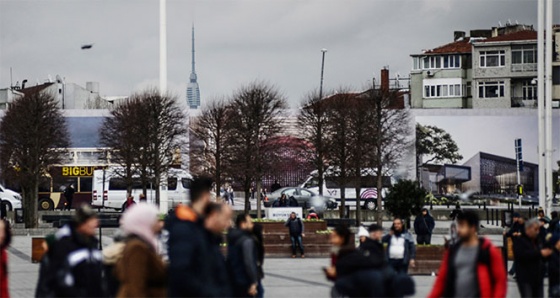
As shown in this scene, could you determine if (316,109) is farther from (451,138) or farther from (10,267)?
(10,267)

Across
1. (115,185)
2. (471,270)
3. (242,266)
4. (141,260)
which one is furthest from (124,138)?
(141,260)

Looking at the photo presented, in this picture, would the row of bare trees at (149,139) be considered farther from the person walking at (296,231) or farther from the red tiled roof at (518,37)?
the red tiled roof at (518,37)

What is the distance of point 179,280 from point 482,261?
3.26 metres

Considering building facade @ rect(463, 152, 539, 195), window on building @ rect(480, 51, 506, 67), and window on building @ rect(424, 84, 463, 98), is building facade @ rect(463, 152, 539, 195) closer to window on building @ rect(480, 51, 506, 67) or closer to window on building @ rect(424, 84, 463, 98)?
window on building @ rect(480, 51, 506, 67)

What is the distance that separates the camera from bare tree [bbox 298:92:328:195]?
192 ft

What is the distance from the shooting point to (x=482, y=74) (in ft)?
318

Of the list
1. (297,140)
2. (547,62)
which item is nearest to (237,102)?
(297,140)

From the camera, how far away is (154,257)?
8.78 metres

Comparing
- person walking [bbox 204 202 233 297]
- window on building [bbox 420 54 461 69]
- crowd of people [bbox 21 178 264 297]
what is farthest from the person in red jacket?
window on building [bbox 420 54 461 69]

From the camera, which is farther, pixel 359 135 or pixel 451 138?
pixel 451 138

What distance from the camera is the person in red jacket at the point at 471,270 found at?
11117mm

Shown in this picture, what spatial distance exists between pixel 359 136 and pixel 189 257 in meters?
46.5

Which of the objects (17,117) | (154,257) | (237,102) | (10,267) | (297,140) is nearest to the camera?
(154,257)

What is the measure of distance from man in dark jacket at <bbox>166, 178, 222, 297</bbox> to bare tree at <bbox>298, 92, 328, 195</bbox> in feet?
159
